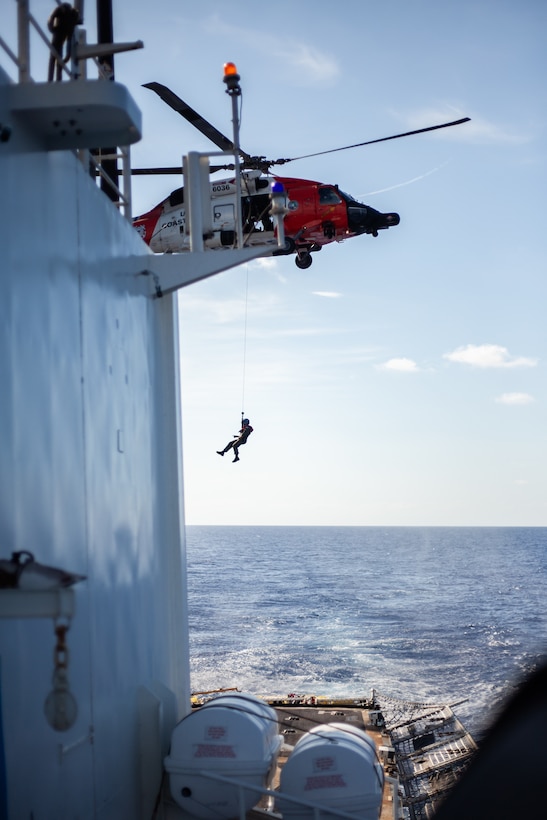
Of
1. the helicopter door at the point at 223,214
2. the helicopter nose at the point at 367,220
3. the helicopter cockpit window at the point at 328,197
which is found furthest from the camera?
the helicopter nose at the point at 367,220

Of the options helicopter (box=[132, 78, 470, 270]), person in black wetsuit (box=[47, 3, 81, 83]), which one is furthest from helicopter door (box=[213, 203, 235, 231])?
person in black wetsuit (box=[47, 3, 81, 83])

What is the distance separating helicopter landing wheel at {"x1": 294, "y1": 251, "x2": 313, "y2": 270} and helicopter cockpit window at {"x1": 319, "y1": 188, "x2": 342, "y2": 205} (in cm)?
131

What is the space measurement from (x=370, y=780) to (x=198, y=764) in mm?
1196

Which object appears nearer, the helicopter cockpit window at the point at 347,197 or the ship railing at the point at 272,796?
the ship railing at the point at 272,796

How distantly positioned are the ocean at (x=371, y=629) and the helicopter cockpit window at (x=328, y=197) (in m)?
10.5

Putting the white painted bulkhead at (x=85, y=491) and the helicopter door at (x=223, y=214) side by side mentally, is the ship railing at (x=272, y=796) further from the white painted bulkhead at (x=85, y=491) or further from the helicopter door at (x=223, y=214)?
the helicopter door at (x=223, y=214)

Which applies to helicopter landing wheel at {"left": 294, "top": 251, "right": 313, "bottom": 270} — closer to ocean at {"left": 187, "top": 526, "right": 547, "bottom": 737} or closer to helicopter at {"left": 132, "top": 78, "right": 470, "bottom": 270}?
helicopter at {"left": 132, "top": 78, "right": 470, "bottom": 270}

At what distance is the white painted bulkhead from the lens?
164 inches

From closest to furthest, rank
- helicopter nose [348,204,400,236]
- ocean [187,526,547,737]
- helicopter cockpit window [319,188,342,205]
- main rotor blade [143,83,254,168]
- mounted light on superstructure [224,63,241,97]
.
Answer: mounted light on superstructure [224,63,241,97]
main rotor blade [143,83,254,168]
helicopter cockpit window [319,188,342,205]
helicopter nose [348,204,400,236]
ocean [187,526,547,737]

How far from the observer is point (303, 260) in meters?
18.6

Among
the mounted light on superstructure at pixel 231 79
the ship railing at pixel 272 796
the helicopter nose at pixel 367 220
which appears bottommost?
the ship railing at pixel 272 796

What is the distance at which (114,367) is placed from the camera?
20.0 ft

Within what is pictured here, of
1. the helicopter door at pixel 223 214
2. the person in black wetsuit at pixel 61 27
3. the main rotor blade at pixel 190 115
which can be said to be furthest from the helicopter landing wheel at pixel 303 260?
the person in black wetsuit at pixel 61 27

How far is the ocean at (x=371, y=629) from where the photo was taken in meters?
33.3
